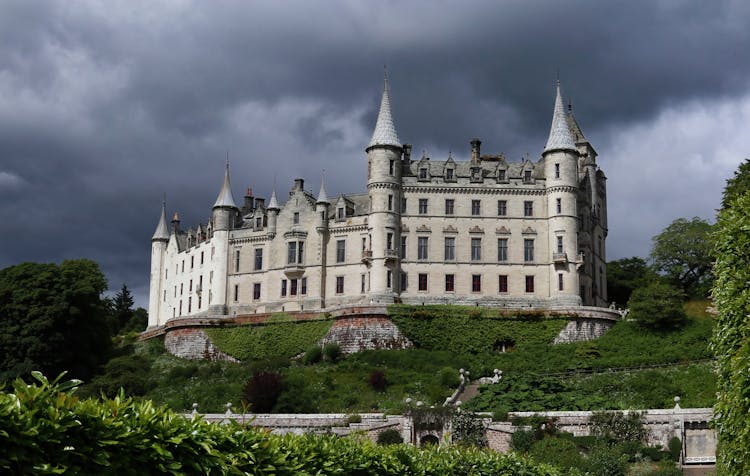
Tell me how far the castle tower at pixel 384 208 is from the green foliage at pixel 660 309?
17085 millimetres

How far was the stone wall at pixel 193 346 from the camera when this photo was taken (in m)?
66.7

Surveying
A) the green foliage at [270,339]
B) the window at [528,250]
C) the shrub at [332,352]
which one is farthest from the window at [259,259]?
the window at [528,250]

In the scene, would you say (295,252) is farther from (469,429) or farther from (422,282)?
(469,429)

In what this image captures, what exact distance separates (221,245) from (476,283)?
21.3 metres

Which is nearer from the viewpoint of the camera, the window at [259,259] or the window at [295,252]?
the window at [295,252]

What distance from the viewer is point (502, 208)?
223ft

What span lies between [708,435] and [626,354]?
17.0 metres

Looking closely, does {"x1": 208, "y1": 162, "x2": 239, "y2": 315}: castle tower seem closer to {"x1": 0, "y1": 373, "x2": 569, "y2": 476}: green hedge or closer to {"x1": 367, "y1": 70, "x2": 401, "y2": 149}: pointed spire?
{"x1": 367, "y1": 70, "x2": 401, "y2": 149}: pointed spire

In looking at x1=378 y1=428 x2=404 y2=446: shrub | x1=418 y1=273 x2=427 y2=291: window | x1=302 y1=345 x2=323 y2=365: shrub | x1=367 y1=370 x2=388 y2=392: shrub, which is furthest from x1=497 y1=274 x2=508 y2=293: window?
x1=378 y1=428 x2=404 y2=446: shrub

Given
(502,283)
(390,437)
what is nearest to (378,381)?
(390,437)

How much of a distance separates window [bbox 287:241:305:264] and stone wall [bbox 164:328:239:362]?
865cm

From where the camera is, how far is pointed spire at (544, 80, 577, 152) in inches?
2655

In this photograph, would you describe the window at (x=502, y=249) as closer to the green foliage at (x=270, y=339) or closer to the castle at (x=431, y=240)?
the castle at (x=431, y=240)

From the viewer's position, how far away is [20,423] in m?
11.0
